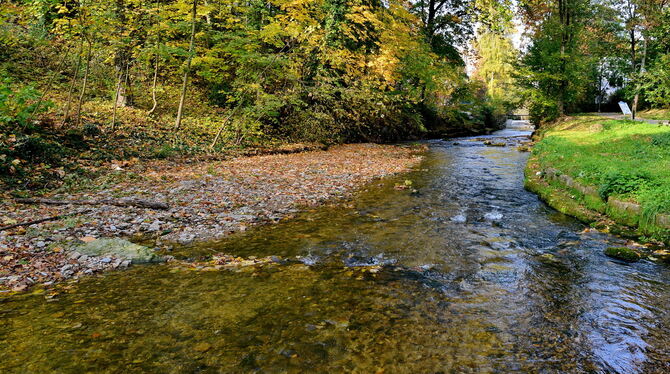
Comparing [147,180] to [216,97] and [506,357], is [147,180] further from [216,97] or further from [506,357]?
[216,97]

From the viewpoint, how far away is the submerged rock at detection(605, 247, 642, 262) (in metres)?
5.92

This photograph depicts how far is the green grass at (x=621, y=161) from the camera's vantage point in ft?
25.1

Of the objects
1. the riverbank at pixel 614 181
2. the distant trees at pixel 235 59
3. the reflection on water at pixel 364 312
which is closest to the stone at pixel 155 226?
the reflection on water at pixel 364 312

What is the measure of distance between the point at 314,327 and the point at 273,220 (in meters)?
4.03

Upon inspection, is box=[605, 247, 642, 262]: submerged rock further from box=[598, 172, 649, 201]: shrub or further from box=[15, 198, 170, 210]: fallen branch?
box=[15, 198, 170, 210]: fallen branch

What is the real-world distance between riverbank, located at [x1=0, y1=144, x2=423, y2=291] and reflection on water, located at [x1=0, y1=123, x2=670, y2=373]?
2.13 feet

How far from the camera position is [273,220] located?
769 centimetres

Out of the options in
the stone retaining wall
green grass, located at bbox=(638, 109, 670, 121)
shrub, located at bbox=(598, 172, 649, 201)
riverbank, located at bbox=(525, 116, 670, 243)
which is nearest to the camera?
the stone retaining wall

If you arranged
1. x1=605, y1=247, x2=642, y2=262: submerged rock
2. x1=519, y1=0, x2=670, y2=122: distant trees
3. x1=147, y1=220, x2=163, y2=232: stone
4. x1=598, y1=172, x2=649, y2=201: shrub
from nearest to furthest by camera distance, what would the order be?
x1=605, y1=247, x2=642, y2=262: submerged rock, x1=147, y1=220, x2=163, y2=232: stone, x1=598, y1=172, x2=649, y2=201: shrub, x1=519, y1=0, x2=670, y2=122: distant trees

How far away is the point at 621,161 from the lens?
399 inches

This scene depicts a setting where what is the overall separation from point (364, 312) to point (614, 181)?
7.58 meters

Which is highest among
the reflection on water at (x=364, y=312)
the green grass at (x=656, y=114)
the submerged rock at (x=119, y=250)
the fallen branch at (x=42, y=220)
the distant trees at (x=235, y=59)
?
the distant trees at (x=235, y=59)

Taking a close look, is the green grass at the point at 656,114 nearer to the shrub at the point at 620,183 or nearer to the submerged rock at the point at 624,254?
the shrub at the point at 620,183

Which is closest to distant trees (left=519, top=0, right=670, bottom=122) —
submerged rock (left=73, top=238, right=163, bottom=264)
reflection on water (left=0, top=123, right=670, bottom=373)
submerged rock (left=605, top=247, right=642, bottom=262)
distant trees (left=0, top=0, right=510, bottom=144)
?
distant trees (left=0, top=0, right=510, bottom=144)
